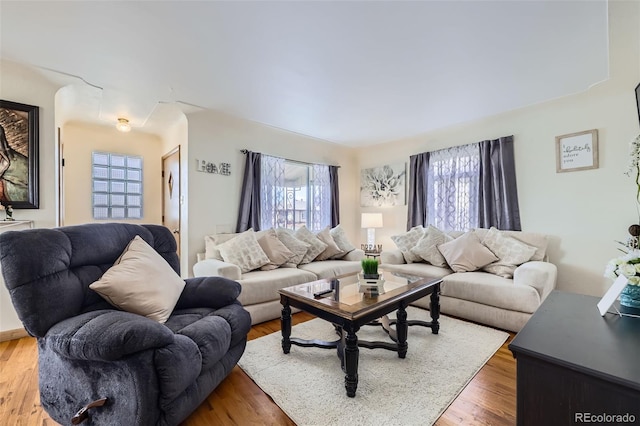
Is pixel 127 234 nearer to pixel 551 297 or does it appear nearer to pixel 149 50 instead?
pixel 149 50

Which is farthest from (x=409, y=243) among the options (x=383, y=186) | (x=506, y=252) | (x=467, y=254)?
(x=383, y=186)

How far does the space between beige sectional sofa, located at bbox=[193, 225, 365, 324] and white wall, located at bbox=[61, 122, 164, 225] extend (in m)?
1.99

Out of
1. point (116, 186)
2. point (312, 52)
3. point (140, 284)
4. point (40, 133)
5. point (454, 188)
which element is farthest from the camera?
point (116, 186)

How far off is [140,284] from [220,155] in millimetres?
2444

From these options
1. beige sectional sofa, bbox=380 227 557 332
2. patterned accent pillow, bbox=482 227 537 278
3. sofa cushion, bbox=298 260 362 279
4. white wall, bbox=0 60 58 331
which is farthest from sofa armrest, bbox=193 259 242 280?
patterned accent pillow, bbox=482 227 537 278

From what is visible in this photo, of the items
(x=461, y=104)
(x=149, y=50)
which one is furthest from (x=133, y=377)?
(x=461, y=104)

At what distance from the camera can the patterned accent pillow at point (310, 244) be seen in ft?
12.0

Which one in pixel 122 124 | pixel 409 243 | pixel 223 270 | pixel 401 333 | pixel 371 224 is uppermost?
pixel 122 124

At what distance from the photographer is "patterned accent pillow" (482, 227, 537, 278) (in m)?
2.89

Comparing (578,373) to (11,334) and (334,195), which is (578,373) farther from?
(334,195)

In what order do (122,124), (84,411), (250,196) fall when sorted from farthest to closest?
(250,196) < (122,124) < (84,411)

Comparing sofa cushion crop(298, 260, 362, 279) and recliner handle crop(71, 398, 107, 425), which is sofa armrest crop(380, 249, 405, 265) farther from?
recliner handle crop(71, 398, 107, 425)

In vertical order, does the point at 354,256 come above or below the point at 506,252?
below

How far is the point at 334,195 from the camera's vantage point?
4.97 meters
